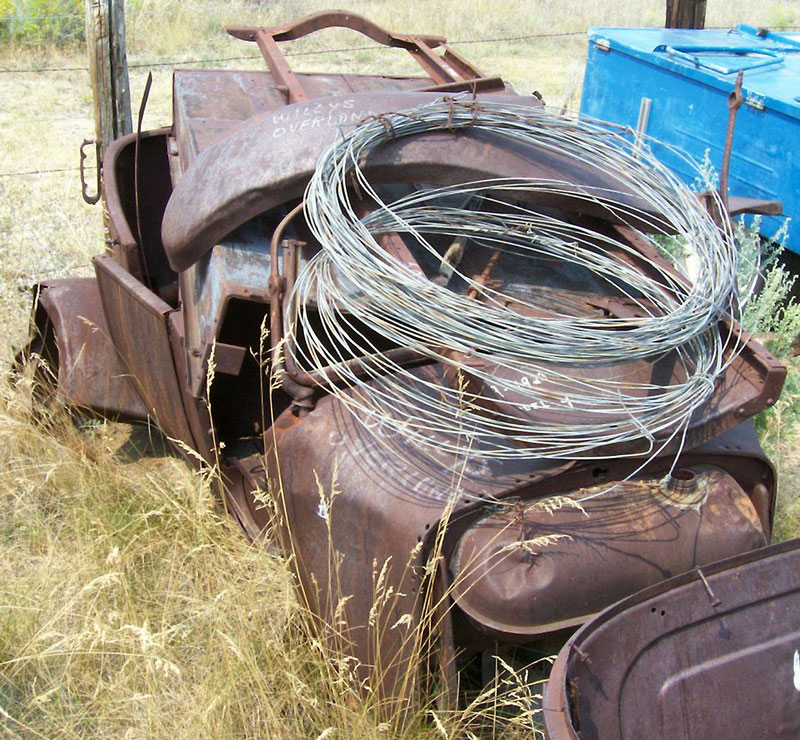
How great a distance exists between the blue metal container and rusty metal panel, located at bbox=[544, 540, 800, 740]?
3543 mm

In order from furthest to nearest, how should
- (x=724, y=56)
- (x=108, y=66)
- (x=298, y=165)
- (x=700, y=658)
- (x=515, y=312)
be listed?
(x=724, y=56)
(x=108, y=66)
(x=298, y=165)
(x=515, y=312)
(x=700, y=658)

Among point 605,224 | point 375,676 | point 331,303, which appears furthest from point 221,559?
point 605,224

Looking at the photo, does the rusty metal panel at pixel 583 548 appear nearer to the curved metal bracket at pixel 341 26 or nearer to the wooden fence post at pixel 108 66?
the curved metal bracket at pixel 341 26

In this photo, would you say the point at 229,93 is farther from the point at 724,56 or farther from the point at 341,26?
the point at 724,56

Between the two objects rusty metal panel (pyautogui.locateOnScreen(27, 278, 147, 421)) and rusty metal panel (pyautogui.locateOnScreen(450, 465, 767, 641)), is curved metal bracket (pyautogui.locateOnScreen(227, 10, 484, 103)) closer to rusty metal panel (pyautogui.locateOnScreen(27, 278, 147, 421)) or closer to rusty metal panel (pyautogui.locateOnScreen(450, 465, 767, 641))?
rusty metal panel (pyautogui.locateOnScreen(27, 278, 147, 421))

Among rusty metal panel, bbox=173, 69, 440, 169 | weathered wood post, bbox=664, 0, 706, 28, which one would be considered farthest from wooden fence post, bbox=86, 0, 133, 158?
weathered wood post, bbox=664, 0, 706, 28

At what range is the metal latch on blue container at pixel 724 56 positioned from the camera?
6031 millimetres

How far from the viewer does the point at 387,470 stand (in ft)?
7.97

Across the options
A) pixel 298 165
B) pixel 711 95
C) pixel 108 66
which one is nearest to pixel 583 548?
pixel 298 165

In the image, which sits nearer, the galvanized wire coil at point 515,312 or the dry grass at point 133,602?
the galvanized wire coil at point 515,312

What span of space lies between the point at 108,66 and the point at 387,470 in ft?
12.6

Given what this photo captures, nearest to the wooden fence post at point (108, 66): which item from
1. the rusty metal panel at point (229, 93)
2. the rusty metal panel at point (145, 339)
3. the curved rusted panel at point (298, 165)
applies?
the rusty metal panel at point (229, 93)

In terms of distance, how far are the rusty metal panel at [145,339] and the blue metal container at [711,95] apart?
3.92 metres

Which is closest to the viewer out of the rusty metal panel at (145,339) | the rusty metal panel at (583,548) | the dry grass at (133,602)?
the rusty metal panel at (583,548)
